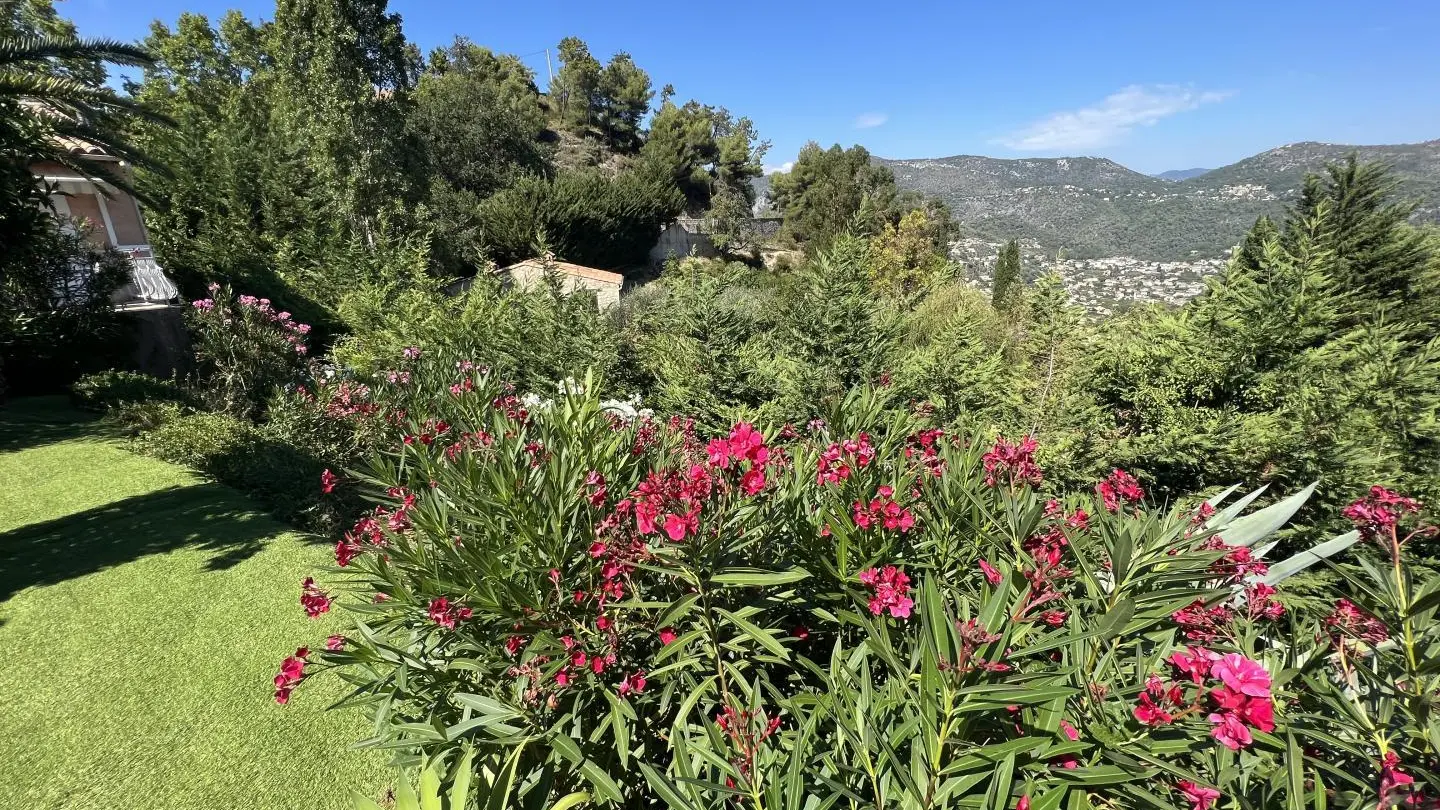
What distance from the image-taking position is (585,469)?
2115mm

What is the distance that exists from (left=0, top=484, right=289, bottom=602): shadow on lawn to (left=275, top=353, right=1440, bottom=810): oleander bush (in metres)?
4.00

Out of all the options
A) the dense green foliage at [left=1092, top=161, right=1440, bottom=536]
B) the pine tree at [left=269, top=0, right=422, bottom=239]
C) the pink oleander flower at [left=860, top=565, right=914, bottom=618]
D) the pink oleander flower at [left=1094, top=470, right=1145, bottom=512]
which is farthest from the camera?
the pine tree at [left=269, top=0, right=422, bottom=239]

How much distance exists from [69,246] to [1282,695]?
14896 mm

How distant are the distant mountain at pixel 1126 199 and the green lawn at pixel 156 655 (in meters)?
40.9

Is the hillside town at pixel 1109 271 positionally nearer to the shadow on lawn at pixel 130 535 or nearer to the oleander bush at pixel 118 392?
the oleander bush at pixel 118 392

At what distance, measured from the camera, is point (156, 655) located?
12.1 feet

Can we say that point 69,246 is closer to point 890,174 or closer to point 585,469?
point 585,469

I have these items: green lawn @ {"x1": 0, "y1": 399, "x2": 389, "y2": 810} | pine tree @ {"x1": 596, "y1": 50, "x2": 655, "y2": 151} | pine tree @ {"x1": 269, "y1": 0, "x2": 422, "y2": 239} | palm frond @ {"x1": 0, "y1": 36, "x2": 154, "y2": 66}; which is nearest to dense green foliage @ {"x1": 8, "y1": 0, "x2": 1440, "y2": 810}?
green lawn @ {"x1": 0, "y1": 399, "x2": 389, "y2": 810}

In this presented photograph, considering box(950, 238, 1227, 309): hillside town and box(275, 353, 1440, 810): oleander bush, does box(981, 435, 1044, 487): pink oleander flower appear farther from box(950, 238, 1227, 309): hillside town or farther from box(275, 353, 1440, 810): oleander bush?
box(950, 238, 1227, 309): hillside town

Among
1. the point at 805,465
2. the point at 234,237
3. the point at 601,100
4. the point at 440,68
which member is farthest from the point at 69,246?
the point at 601,100

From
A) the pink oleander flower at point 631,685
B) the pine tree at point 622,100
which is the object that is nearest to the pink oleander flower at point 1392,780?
the pink oleander flower at point 631,685

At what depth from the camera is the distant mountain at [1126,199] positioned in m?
49.3

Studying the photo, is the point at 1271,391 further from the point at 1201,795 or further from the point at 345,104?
the point at 345,104

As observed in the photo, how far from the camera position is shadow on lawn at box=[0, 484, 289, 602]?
15.0 feet
